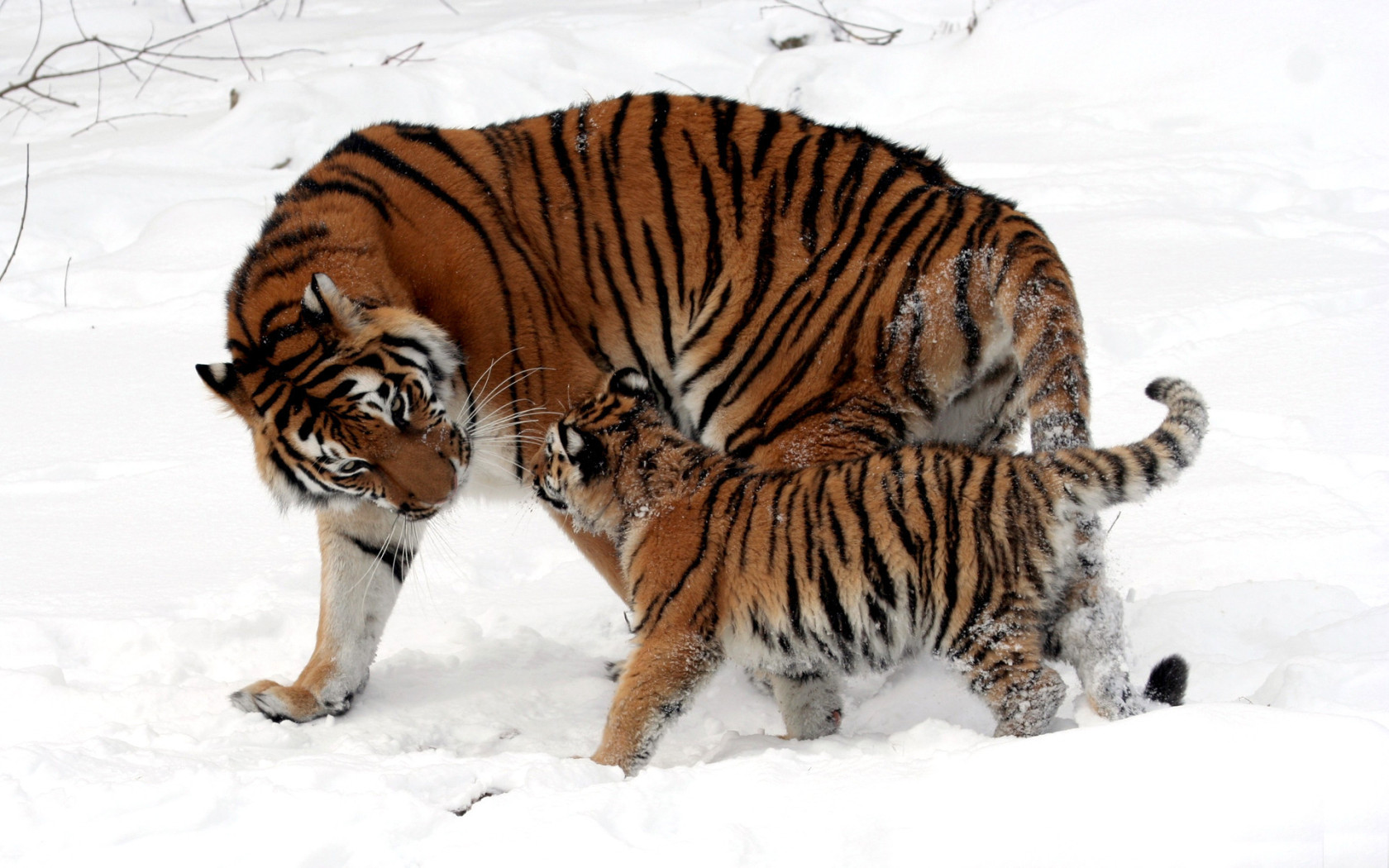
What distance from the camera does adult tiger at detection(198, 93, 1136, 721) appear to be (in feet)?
9.82

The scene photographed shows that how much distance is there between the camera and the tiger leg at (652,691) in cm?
280

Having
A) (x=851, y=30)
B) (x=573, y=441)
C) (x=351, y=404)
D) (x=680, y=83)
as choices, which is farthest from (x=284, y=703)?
A: (x=851, y=30)

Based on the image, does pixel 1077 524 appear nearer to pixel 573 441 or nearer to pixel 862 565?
pixel 862 565

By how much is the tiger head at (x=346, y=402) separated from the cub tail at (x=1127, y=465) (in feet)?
4.71

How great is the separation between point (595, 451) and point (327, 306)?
0.74 meters

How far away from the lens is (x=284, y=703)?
325cm

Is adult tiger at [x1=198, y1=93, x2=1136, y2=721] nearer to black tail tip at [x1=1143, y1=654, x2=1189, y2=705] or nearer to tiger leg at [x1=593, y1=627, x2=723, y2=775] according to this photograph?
black tail tip at [x1=1143, y1=654, x2=1189, y2=705]

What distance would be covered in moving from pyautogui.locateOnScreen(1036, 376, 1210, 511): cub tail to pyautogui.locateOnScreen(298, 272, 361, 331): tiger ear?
1.59 m

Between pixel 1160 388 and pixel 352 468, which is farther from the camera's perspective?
pixel 352 468

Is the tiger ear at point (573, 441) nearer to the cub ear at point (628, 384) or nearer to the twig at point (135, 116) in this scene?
the cub ear at point (628, 384)

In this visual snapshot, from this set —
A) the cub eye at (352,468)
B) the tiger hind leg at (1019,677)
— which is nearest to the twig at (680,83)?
the cub eye at (352,468)

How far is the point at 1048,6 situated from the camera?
27.6 feet

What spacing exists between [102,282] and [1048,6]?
6086 mm

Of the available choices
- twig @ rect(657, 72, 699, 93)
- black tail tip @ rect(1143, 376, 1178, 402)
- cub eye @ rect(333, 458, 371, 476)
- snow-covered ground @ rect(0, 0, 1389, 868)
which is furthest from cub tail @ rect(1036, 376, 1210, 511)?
twig @ rect(657, 72, 699, 93)
